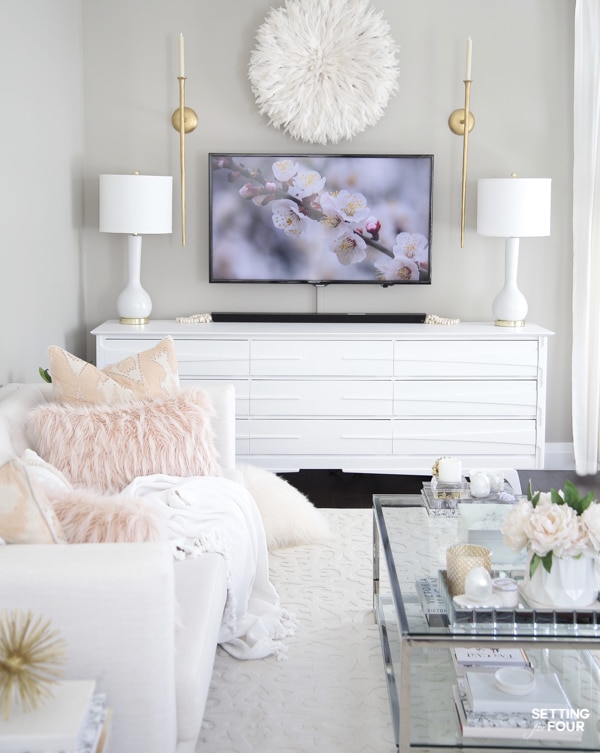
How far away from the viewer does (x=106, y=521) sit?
2189 millimetres

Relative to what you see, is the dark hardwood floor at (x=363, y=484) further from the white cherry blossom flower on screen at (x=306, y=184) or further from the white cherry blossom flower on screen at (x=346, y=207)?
the white cherry blossom flower on screen at (x=306, y=184)

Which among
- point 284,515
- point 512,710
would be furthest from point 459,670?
point 284,515

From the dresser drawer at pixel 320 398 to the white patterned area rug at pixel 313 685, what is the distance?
1.17 meters

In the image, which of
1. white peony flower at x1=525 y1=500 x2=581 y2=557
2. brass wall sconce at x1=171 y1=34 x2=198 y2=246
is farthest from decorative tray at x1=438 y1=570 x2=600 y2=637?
brass wall sconce at x1=171 y1=34 x2=198 y2=246

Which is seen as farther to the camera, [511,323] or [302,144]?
[302,144]

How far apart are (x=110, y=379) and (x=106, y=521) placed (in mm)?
954

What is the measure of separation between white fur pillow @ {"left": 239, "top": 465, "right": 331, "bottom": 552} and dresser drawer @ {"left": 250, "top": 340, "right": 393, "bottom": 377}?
2.40 ft

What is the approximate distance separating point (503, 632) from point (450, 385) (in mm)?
2532

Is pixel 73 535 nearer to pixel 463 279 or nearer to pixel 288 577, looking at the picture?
pixel 288 577

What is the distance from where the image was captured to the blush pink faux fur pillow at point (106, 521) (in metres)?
2.17

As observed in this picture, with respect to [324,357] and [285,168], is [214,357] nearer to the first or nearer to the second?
[324,357]

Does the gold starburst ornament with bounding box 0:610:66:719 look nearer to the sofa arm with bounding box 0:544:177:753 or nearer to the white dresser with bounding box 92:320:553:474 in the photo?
the sofa arm with bounding box 0:544:177:753

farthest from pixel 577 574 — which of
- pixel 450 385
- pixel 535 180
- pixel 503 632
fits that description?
pixel 535 180

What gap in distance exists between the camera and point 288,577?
3.44 metres
